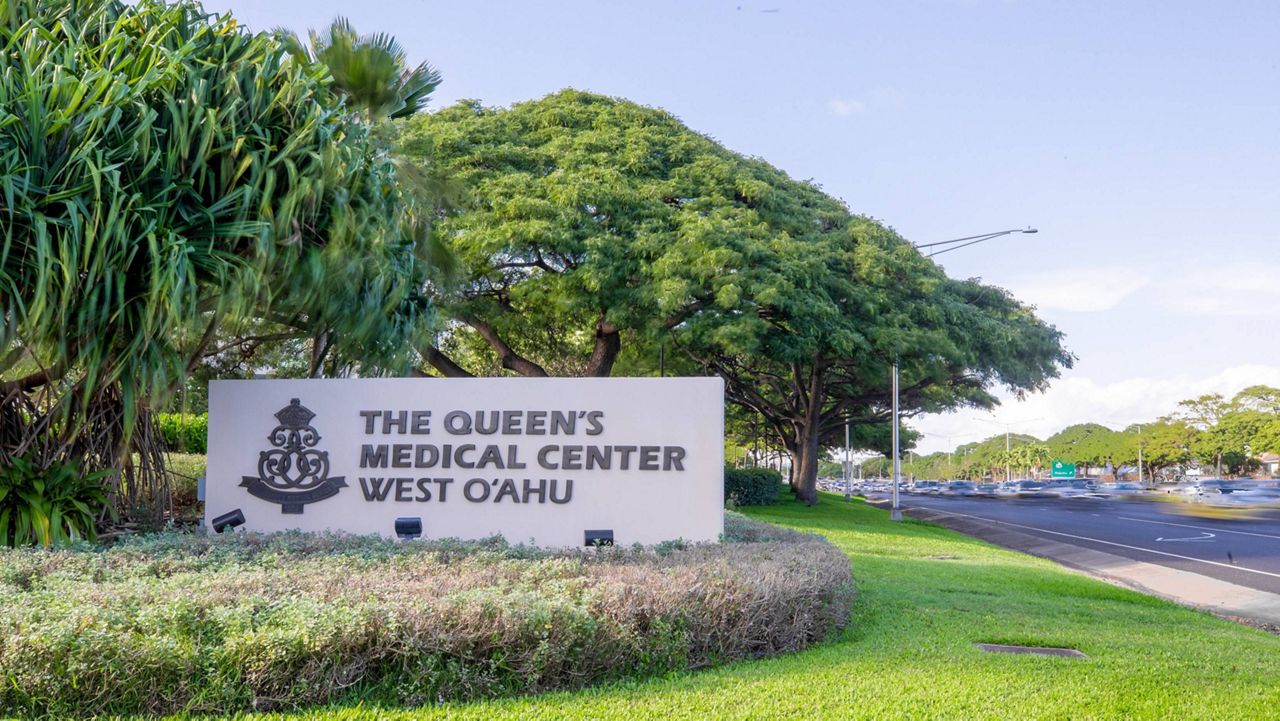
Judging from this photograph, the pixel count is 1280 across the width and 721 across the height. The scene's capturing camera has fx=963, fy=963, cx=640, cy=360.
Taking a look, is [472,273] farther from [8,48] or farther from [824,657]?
[824,657]

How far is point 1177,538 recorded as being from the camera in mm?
22047

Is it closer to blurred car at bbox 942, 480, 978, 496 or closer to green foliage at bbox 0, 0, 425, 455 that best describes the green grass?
green foliage at bbox 0, 0, 425, 455

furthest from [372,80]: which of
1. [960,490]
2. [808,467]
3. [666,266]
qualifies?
[960,490]

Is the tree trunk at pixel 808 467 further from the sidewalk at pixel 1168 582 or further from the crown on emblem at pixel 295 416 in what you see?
the crown on emblem at pixel 295 416

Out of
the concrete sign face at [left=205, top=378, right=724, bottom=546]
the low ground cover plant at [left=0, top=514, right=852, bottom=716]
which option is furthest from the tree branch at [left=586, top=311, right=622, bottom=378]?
the low ground cover plant at [left=0, top=514, right=852, bottom=716]

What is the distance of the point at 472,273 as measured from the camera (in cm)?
2172

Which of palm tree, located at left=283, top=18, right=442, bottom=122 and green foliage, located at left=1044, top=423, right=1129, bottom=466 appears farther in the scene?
green foliage, located at left=1044, top=423, right=1129, bottom=466

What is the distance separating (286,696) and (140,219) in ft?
16.0

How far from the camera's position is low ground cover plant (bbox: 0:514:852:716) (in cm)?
462

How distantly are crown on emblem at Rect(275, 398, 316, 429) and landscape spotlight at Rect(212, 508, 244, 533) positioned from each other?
102cm

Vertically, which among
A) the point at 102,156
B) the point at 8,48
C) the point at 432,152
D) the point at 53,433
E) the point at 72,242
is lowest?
the point at 53,433

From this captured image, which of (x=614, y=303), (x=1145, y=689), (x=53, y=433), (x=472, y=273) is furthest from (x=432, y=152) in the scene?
(x=1145, y=689)

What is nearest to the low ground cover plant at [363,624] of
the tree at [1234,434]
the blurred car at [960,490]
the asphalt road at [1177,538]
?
the asphalt road at [1177,538]

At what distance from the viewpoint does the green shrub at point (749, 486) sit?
2869 centimetres
